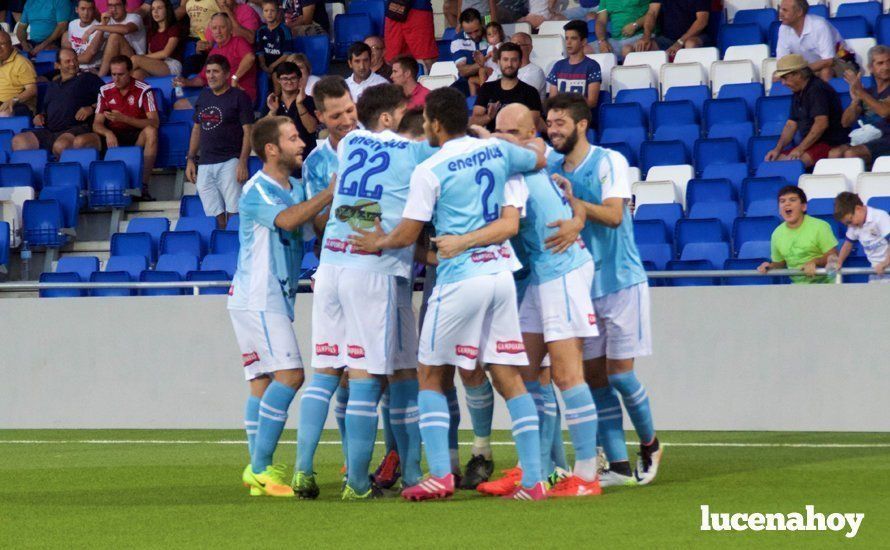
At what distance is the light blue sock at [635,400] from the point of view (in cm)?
783

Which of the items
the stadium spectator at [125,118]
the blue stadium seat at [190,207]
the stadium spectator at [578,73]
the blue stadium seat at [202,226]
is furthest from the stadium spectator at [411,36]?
the blue stadium seat at [202,226]

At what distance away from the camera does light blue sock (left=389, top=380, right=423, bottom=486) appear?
24.9ft

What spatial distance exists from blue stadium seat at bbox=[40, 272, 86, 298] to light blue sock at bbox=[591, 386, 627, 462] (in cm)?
794

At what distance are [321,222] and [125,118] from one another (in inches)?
388

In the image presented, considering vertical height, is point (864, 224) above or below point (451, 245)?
below

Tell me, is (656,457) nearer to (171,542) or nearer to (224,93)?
(171,542)

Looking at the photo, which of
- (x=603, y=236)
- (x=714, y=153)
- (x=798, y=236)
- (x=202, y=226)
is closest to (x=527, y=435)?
(x=603, y=236)

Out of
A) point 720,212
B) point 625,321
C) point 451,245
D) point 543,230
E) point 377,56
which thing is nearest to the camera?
→ point 451,245

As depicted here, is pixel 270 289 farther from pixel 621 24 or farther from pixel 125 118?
pixel 125 118

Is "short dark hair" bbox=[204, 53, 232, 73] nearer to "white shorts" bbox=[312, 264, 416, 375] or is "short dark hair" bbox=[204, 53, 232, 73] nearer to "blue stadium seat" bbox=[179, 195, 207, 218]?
"blue stadium seat" bbox=[179, 195, 207, 218]

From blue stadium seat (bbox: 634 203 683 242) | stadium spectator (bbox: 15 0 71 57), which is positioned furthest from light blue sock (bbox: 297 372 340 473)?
stadium spectator (bbox: 15 0 71 57)

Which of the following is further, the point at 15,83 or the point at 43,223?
the point at 15,83

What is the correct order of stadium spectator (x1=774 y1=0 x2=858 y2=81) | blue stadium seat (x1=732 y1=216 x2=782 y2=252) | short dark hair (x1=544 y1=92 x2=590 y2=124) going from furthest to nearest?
stadium spectator (x1=774 y1=0 x2=858 y2=81), blue stadium seat (x1=732 y1=216 x2=782 y2=252), short dark hair (x1=544 y1=92 x2=590 y2=124)

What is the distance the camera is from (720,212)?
13141mm
